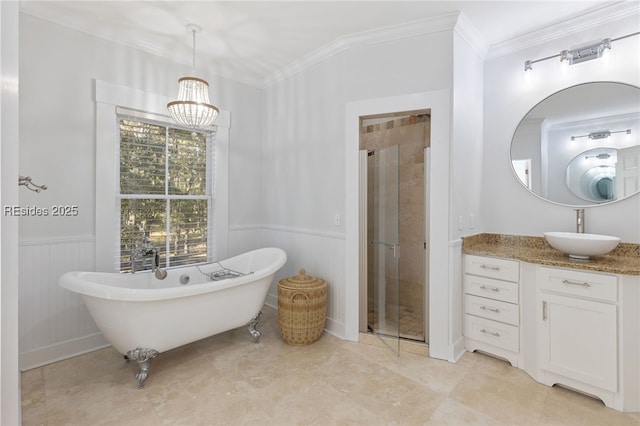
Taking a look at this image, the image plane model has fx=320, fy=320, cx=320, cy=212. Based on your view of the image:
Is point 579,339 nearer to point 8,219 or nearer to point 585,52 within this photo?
point 585,52

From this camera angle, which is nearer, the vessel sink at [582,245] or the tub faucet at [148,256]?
the vessel sink at [582,245]

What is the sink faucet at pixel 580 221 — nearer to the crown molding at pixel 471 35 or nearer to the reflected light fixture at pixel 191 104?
the crown molding at pixel 471 35

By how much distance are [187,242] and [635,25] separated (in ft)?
13.6

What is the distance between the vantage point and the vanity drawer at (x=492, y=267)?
7.95 feet

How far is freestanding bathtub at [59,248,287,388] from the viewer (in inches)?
80.4

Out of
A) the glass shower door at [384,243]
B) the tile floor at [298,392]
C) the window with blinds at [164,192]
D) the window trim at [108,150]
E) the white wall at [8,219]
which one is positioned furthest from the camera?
the window with blinds at [164,192]

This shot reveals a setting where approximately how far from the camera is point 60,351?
2508 millimetres

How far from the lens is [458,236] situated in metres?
2.63

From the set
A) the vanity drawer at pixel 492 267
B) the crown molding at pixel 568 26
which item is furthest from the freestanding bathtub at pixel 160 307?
the crown molding at pixel 568 26

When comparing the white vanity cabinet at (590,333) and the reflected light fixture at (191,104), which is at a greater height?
the reflected light fixture at (191,104)

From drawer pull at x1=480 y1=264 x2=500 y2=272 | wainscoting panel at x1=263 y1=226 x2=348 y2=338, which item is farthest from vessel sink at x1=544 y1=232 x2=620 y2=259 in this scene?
wainscoting panel at x1=263 y1=226 x2=348 y2=338

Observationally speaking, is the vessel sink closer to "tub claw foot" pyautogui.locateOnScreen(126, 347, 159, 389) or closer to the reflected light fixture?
the reflected light fixture

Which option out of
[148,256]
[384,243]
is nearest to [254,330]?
[148,256]

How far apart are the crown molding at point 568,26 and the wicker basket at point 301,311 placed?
2.68 meters
